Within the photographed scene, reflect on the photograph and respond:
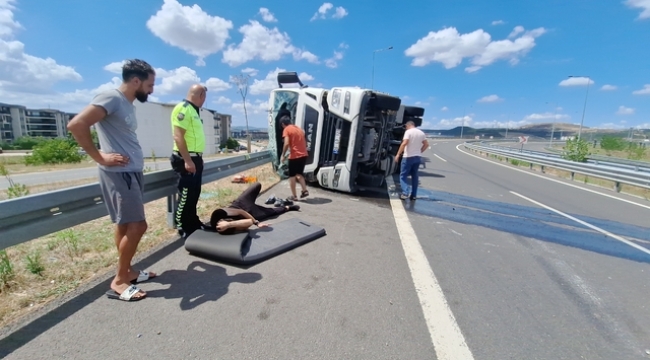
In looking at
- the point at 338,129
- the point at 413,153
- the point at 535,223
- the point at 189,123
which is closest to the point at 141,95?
the point at 189,123

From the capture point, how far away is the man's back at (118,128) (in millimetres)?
2279

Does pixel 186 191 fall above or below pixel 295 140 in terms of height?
below

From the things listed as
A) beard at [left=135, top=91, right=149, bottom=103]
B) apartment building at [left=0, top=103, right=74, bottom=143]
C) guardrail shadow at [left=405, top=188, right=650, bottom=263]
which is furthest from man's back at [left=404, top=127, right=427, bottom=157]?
apartment building at [left=0, top=103, right=74, bottom=143]

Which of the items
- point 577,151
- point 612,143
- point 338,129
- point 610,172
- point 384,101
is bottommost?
point 610,172

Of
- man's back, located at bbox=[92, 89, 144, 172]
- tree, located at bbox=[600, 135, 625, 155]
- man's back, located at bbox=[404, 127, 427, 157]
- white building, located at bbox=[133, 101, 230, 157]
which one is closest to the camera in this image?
man's back, located at bbox=[92, 89, 144, 172]

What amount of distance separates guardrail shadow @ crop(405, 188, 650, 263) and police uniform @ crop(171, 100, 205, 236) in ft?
13.3

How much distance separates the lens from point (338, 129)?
650 cm

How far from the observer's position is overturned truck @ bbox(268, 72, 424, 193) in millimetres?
6215

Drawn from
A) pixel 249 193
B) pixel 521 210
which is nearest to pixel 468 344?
pixel 249 193

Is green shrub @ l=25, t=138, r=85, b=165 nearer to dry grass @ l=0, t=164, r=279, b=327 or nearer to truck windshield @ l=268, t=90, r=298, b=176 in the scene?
truck windshield @ l=268, t=90, r=298, b=176

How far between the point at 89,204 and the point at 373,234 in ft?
11.3

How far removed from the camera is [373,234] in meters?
4.16

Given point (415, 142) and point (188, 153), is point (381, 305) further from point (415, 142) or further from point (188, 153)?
point (415, 142)

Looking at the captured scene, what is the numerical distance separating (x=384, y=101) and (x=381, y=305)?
5135 mm
